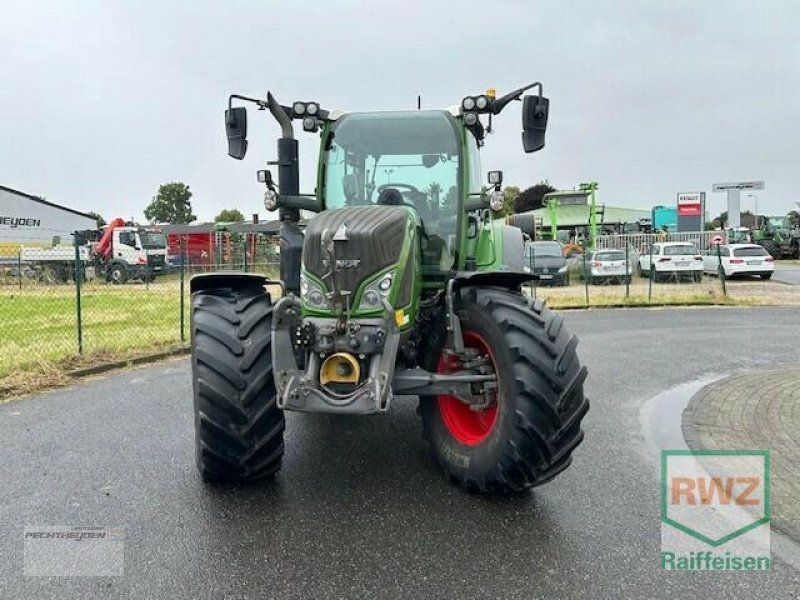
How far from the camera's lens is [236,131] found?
4.92 meters

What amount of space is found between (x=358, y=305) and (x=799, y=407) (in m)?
4.57

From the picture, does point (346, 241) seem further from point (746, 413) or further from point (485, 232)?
point (746, 413)

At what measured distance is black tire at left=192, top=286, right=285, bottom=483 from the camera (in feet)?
12.1

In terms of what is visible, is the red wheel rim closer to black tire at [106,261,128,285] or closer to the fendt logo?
the fendt logo

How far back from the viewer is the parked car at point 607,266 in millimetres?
21323

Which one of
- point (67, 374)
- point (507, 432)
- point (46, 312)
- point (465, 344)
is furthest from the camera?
point (46, 312)

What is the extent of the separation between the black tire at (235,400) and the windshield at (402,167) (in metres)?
1.47

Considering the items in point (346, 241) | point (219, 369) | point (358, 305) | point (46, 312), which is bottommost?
point (46, 312)

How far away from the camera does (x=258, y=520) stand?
3.60m

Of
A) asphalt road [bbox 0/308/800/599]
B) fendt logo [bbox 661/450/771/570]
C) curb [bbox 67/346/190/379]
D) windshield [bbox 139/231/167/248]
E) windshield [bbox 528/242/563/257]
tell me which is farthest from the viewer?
windshield [bbox 139/231/167/248]

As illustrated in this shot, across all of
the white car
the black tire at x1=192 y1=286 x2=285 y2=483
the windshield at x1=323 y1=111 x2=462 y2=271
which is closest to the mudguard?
the black tire at x1=192 y1=286 x2=285 y2=483

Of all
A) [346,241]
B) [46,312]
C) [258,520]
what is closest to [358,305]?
[346,241]

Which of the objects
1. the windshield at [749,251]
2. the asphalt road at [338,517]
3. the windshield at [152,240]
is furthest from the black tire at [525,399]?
the windshield at [152,240]

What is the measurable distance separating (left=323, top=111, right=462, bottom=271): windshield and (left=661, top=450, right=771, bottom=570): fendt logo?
2.19m
